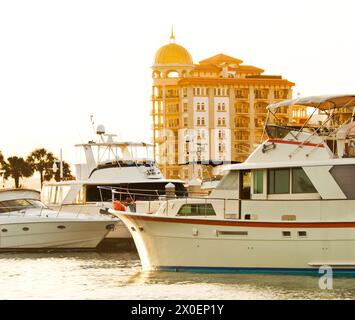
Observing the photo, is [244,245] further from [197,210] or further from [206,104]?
[206,104]

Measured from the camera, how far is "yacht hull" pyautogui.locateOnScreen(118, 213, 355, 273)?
29969 mm

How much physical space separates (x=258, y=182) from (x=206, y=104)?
8949 centimetres

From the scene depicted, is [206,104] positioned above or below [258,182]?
above

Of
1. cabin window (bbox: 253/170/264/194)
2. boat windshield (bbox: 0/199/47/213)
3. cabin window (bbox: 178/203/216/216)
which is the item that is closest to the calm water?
cabin window (bbox: 178/203/216/216)

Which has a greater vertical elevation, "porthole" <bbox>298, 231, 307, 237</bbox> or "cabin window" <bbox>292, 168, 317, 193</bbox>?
"cabin window" <bbox>292, 168, 317, 193</bbox>

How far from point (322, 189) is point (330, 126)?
9.89ft

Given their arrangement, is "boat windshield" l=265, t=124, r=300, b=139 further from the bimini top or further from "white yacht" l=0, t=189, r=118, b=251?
"white yacht" l=0, t=189, r=118, b=251

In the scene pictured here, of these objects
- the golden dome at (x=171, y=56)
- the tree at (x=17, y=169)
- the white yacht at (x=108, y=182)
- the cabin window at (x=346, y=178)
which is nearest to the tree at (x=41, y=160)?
the tree at (x=17, y=169)

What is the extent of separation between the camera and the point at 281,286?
2934 cm

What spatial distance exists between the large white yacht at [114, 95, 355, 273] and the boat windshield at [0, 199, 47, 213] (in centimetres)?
1179

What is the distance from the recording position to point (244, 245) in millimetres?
30844

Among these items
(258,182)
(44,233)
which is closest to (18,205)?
(44,233)

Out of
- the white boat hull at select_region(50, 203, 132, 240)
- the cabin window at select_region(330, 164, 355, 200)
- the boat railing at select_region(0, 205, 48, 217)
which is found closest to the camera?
the cabin window at select_region(330, 164, 355, 200)
